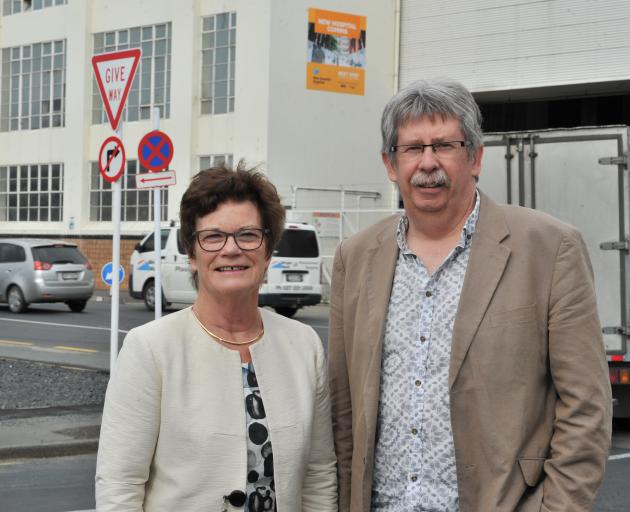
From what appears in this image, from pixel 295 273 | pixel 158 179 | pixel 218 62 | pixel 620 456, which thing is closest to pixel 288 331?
pixel 620 456

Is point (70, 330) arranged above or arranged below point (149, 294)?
below

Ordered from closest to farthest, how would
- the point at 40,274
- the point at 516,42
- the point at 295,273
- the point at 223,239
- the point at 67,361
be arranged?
the point at 223,239 < the point at 67,361 < the point at 295,273 < the point at 40,274 < the point at 516,42

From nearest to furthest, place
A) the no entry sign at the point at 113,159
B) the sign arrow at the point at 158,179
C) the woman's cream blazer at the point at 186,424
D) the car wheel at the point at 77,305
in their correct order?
the woman's cream blazer at the point at 186,424, the no entry sign at the point at 113,159, the sign arrow at the point at 158,179, the car wheel at the point at 77,305

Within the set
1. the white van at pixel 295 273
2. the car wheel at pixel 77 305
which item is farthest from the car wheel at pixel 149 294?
the white van at pixel 295 273

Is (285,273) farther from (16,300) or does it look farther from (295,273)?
(16,300)

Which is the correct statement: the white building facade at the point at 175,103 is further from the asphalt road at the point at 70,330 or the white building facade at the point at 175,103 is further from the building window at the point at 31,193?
the asphalt road at the point at 70,330

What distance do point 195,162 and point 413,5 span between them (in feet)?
27.8

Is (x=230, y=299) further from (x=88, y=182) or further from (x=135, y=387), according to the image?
(x=88, y=182)

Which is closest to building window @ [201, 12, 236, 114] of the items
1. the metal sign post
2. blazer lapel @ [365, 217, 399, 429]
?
the metal sign post

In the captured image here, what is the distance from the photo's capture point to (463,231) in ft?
10.2

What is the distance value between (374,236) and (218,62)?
29795 millimetres

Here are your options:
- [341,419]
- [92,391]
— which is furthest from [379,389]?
[92,391]

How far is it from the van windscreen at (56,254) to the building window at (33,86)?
13.5 meters

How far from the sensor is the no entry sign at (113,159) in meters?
11.4
